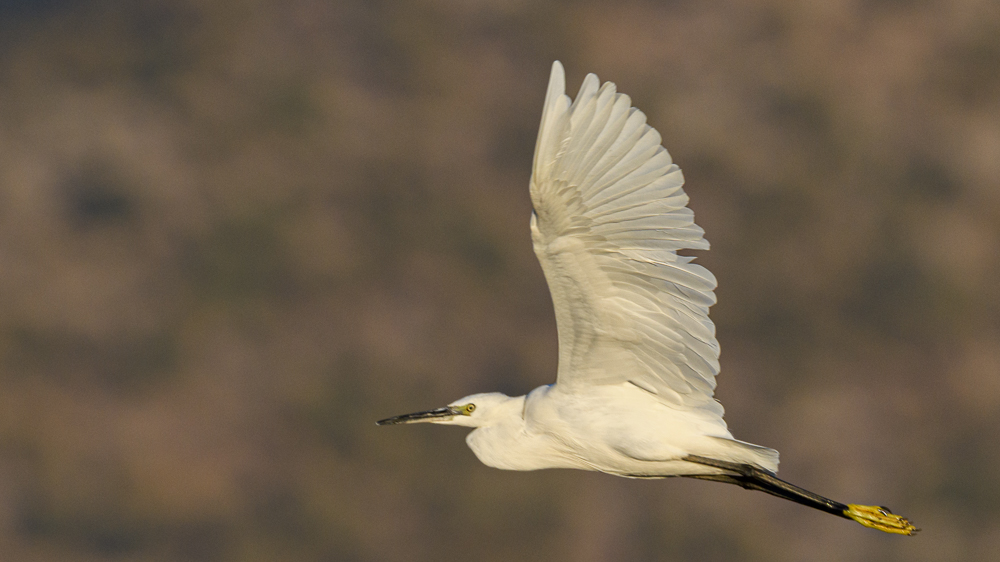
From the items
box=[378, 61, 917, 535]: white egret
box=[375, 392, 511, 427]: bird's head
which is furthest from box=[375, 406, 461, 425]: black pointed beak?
box=[378, 61, 917, 535]: white egret

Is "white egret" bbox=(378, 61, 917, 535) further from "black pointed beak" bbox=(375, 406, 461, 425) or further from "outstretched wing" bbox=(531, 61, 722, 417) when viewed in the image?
"black pointed beak" bbox=(375, 406, 461, 425)

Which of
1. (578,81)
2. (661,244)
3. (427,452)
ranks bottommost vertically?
(427,452)

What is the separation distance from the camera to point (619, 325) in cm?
429

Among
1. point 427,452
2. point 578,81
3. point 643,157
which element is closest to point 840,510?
point 643,157

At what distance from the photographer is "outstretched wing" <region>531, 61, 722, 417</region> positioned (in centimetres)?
370

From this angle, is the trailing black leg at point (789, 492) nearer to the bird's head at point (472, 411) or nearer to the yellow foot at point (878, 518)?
the yellow foot at point (878, 518)

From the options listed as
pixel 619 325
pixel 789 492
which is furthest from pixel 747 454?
pixel 619 325

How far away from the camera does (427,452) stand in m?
17.6

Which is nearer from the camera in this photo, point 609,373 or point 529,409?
point 609,373

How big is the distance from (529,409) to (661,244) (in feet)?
4.94

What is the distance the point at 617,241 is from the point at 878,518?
2.53 meters

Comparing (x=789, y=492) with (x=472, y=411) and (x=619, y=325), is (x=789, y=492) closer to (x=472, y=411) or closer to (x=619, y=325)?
A: (x=619, y=325)

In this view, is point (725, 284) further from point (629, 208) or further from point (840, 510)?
point (629, 208)

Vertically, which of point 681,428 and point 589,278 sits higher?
point 589,278
